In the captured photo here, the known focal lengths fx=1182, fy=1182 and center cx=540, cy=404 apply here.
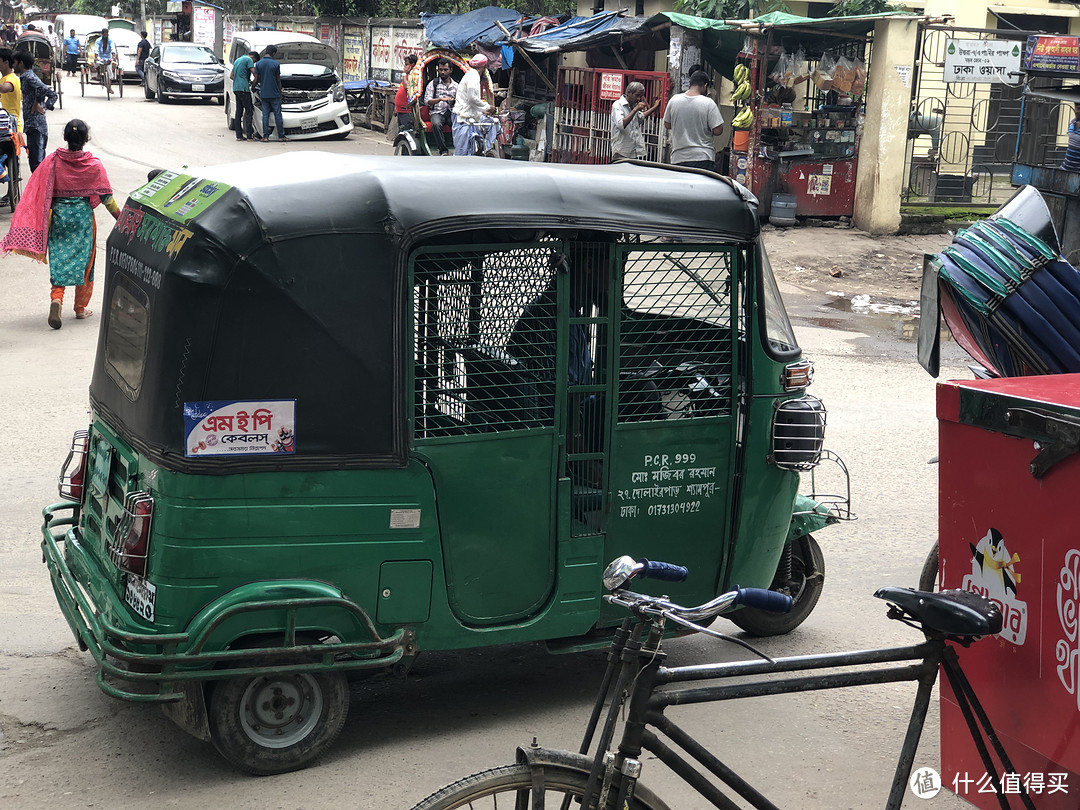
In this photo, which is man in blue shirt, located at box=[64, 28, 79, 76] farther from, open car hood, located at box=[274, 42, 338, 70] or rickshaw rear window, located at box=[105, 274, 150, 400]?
rickshaw rear window, located at box=[105, 274, 150, 400]

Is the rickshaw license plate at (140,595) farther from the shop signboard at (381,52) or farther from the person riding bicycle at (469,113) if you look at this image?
the shop signboard at (381,52)

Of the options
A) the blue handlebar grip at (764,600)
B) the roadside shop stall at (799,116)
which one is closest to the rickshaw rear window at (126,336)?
the blue handlebar grip at (764,600)

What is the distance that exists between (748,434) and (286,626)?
185 cm

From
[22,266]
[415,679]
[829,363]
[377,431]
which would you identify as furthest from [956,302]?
[22,266]

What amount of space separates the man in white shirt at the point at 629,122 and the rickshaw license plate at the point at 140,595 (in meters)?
12.8

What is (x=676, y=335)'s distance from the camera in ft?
Result: 14.5

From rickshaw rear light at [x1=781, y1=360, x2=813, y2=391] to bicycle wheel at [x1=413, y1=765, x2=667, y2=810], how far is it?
2.23 metres

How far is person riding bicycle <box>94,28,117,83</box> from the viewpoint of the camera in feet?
117

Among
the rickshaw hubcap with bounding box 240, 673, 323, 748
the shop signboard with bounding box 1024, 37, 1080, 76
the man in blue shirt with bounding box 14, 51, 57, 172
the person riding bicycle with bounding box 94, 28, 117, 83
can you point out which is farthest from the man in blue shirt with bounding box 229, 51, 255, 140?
A: the rickshaw hubcap with bounding box 240, 673, 323, 748

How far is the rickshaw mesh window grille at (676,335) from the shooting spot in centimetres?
430

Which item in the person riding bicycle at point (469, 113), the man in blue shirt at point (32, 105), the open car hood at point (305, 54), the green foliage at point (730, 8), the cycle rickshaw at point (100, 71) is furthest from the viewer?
the cycle rickshaw at point (100, 71)

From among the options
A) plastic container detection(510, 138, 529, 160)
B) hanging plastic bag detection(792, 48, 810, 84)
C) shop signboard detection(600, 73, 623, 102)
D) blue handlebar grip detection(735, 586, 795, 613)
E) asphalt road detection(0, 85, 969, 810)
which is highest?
hanging plastic bag detection(792, 48, 810, 84)

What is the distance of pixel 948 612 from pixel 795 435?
68.9 inches

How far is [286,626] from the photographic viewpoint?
3762 mm
